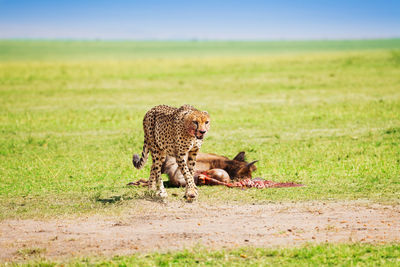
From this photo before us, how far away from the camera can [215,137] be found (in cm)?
1612

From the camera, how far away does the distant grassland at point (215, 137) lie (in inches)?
398

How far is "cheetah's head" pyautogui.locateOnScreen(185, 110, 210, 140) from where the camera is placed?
29.3 ft

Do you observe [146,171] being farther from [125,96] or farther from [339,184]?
[125,96]

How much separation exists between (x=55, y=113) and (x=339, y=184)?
1335 cm

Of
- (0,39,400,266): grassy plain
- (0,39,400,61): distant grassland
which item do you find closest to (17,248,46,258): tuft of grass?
(0,39,400,266): grassy plain

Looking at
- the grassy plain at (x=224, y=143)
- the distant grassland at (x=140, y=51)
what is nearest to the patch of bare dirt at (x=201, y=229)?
the grassy plain at (x=224, y=143)

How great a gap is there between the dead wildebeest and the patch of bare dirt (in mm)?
1619

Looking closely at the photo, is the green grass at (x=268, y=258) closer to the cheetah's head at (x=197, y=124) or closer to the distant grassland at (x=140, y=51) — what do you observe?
the cheetah's head at (x=197, y=124)

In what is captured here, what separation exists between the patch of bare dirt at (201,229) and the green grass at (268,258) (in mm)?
258

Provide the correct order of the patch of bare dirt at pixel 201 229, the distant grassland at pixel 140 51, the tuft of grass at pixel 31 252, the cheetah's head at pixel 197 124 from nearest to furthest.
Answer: the tuft of grass at pixel 31 252 < the patch of bare dirt at pixel 201 229 < the cheetah's head at pixel 197 124 < the distant grassland at pixel 140 51

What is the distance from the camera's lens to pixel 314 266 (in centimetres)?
656

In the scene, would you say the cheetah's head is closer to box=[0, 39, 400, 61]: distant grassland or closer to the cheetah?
the cheetah

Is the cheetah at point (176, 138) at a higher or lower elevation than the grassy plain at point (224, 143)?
higher

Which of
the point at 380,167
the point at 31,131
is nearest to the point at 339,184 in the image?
the point at 380,167
